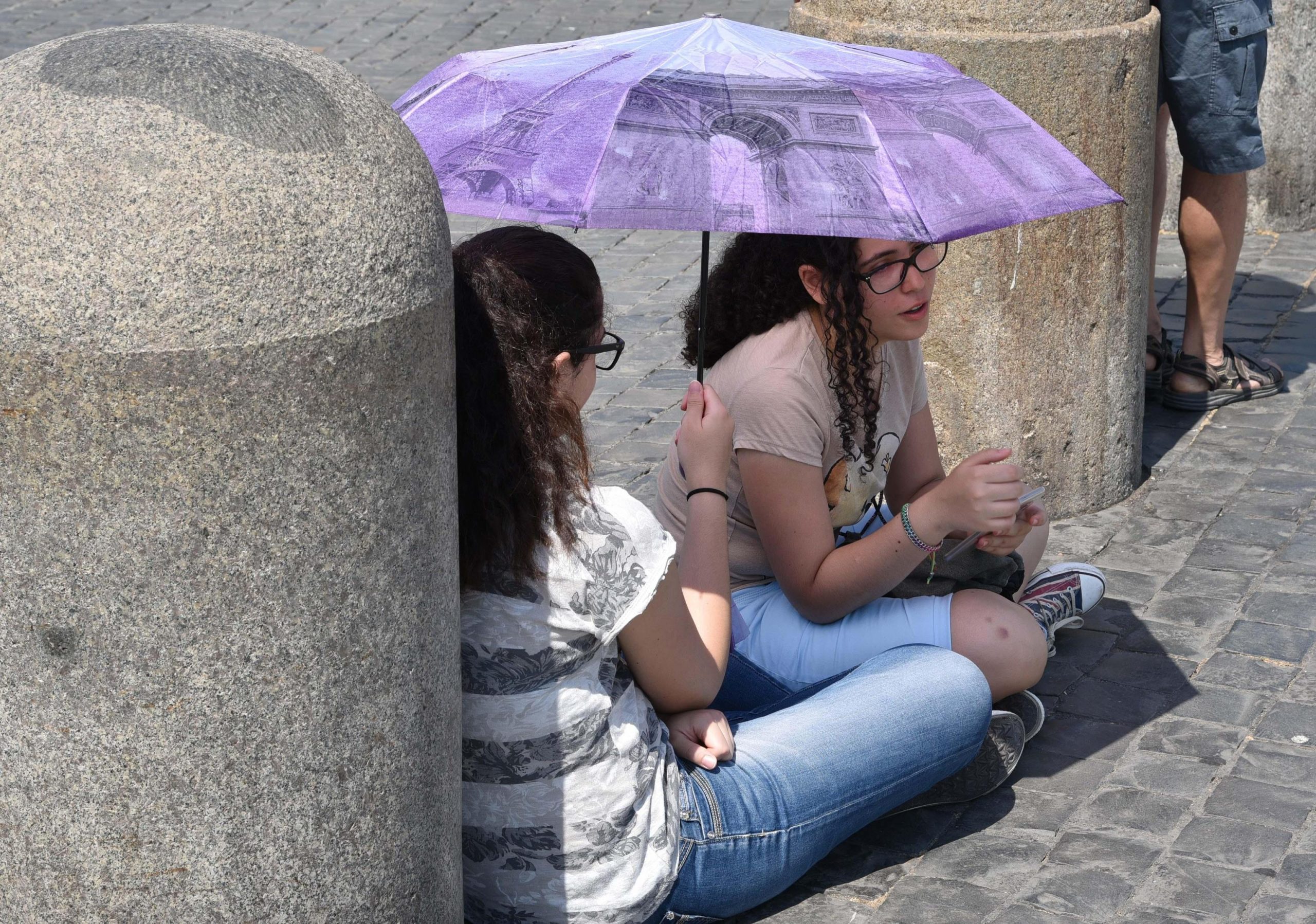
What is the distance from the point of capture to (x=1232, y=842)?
117 inches

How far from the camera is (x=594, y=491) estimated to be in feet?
8.16

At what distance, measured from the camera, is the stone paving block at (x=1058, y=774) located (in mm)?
3217

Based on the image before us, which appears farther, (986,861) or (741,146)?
(986,861)

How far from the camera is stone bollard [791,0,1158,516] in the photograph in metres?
4.08

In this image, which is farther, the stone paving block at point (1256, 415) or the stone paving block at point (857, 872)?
the stone paving block at point (1256, 415)

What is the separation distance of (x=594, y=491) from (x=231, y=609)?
2.39 ft

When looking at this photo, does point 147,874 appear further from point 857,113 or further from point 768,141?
point 857,113

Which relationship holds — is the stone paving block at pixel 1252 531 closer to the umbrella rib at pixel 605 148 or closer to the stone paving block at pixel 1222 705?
the stone paving block at pixel 1222 705

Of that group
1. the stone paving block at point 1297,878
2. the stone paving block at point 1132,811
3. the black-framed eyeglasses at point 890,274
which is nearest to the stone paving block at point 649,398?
the black-framed eyeglasses at point 890,274

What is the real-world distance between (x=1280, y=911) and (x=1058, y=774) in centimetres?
58

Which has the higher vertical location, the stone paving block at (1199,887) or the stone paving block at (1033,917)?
the stone paving block at (1033,917)

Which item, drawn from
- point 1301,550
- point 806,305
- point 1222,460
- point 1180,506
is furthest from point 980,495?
point 1222,460

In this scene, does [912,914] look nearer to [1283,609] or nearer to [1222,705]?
[1222,705]

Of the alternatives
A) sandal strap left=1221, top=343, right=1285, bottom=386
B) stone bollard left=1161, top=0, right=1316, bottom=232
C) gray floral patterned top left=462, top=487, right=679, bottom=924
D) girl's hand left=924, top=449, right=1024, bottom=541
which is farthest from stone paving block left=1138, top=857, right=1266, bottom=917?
stone bollard left=1161, top=0, right=1316, bottom=232
